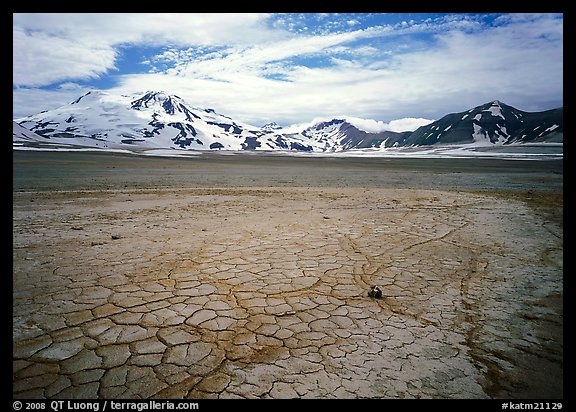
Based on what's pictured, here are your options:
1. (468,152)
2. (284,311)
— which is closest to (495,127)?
(468,152)

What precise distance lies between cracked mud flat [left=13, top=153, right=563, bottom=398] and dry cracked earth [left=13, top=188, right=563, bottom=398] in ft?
0.06

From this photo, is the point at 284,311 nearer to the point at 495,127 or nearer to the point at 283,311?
the point at 283,311

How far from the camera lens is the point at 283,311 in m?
3.67

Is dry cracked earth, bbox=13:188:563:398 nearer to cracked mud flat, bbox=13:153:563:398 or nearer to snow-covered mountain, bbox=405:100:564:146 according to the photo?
cracked mud flat, bbox=13:153:563:398

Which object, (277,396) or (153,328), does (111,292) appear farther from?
(277,396)

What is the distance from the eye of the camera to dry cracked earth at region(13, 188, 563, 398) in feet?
8.42

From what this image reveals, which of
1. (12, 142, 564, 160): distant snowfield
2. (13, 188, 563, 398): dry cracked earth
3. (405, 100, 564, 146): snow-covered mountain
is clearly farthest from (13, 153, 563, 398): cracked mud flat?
(405, 100, 564, 146): snow-covered mountain

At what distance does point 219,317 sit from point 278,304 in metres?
0.69

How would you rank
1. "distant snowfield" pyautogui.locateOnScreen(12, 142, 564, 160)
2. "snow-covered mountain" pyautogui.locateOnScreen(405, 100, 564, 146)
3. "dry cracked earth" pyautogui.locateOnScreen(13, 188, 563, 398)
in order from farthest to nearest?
"snow-covered mountain" pyautogui.locateOnScreen(405, 100, 564, 146) < "distant snowfield" pyautogui.locateOnScreen(12, 142, 564, 160) < "dry cracked earth" pyautogui.locateOnScreen(13, 188, 563, 398)

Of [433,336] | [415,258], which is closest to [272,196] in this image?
[415,258]

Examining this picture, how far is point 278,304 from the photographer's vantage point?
3.83 metres

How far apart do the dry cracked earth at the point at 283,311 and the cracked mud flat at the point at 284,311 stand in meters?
0.02
